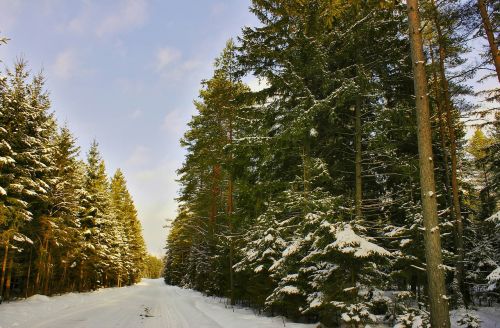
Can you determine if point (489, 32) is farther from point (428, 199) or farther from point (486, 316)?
point (486, 316)

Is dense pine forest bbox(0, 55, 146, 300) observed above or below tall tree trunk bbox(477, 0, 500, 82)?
below

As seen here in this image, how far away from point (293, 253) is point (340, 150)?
17.3 feet

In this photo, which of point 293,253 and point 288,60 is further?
point 288,60

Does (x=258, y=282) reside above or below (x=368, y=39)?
below

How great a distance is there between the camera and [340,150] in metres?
→ 14.5

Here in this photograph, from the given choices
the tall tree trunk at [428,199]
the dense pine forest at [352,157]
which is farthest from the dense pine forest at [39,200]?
the tall tree trunk at [428,199]

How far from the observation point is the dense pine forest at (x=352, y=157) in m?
9.50

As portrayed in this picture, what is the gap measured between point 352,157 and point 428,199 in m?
7.05

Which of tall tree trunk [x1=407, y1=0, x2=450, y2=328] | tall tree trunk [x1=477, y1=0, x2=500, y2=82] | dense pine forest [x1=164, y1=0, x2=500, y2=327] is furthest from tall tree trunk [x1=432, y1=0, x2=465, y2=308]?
tall tree trunk [x1=407, y1=0, x2=450, y2=328]

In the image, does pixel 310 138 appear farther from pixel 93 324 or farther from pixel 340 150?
pixel 93 324

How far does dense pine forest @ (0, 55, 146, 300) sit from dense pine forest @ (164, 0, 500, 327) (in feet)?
34.9

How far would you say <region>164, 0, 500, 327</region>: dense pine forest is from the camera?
374 inches

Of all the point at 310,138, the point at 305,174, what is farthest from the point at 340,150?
the point at 305,174

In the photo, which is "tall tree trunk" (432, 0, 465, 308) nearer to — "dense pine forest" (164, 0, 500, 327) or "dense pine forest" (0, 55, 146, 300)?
"dense pine forest" (164, 0, 500, 327)
